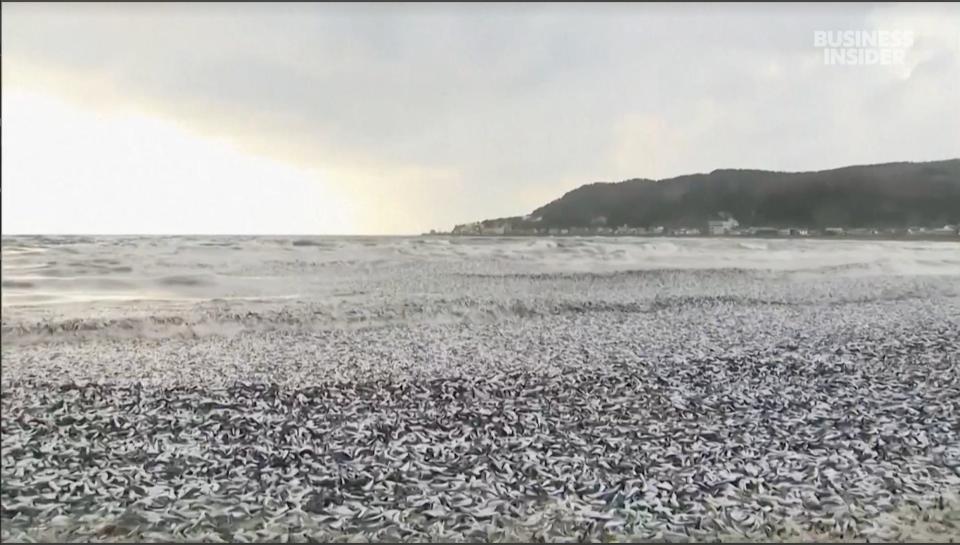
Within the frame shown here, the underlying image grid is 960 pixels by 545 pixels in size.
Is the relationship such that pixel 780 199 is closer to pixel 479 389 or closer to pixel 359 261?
pixel 479 389

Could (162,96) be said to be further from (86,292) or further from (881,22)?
(881,22)

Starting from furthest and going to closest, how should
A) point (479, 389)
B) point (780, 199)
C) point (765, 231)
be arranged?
point (765, 231), point (780, 199), point (479, 389)

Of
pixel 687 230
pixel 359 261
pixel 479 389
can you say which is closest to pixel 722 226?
pixel 687 230

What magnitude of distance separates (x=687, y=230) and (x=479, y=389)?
4.48 ft

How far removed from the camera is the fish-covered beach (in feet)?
5.45

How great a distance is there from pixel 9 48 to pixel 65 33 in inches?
6.5

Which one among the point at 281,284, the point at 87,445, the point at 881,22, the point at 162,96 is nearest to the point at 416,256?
the point at 281,284

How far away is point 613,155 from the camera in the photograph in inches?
112

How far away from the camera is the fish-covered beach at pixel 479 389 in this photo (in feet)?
5.45

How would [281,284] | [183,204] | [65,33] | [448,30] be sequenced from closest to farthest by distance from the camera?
1. [65,33]
2. [183,204]
3. [448,30]
4. [281,284]

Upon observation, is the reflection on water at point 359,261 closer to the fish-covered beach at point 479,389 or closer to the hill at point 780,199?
the fish-covered beach at point 479,389

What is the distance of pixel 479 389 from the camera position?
8.27 feet

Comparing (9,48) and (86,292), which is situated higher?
(9,48)

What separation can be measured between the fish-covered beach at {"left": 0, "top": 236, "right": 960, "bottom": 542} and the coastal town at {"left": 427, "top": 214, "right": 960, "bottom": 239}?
0.07 meters
